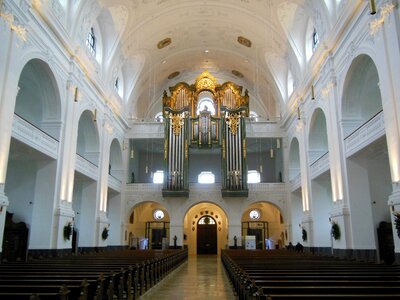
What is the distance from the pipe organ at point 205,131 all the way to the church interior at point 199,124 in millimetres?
93

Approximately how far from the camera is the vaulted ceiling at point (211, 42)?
18562mm

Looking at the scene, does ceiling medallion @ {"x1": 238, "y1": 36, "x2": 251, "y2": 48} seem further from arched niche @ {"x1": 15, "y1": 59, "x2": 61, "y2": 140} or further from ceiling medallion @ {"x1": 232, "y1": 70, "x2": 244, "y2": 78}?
arched niche @ {"x1": 15, "y1": 59, "x2": 61, "y2": 140}

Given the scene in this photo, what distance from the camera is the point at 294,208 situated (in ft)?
78.2

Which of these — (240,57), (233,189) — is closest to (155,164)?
(233,189)

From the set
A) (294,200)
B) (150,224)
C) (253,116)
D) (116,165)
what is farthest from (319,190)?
(150,224)

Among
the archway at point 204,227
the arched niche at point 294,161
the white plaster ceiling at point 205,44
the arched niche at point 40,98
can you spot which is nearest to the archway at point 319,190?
the white plaster ceiling at point 205,44

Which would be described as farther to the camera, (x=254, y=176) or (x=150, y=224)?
(x=150, y=224)

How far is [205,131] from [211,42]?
595 cm

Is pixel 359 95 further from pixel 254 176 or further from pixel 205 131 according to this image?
pixel 254 176

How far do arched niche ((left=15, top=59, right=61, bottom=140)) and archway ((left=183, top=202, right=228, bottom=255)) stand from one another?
16018 mm

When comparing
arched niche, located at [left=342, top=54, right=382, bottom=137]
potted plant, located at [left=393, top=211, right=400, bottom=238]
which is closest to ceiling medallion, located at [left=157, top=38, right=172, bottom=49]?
arched niche, located at [left=342, top=54, right=382, bottom=137]

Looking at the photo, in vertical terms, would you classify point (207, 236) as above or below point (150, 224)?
below

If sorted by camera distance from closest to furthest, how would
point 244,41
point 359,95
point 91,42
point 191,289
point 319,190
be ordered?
point 191,289 < point 359,95 < point 91,42 < point 319,190 < point 244,41

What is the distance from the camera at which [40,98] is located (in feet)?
50.3
